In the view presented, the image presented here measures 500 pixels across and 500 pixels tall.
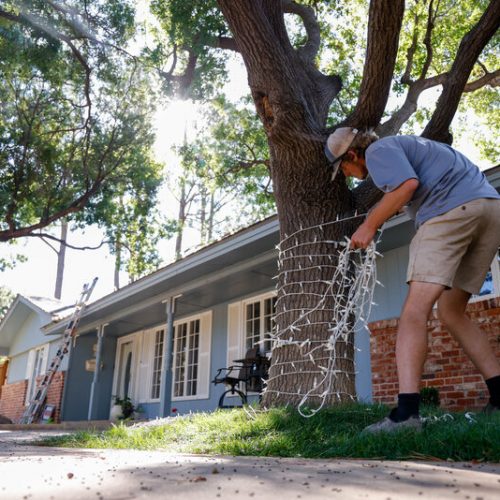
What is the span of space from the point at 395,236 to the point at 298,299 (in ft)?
10.5

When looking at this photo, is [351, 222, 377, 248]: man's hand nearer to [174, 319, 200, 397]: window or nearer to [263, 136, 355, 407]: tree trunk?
[263, 136, 355, 407]: tree trunk

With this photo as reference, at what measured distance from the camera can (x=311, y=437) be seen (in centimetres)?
284

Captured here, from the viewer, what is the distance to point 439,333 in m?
6.38

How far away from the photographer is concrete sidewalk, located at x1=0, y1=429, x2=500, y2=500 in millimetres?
1381

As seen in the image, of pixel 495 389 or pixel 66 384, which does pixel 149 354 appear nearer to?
pixel 66 384

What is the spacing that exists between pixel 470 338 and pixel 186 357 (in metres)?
9.08

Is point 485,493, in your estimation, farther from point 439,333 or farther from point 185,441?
point 439,333

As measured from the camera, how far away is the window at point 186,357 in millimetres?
11305

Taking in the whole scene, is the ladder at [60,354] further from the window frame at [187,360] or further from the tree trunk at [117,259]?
the window frame at [187,360]

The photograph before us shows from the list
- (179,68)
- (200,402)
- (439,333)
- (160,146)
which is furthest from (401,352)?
(160,146)

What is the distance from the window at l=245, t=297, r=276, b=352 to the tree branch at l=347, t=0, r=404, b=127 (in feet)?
18.1

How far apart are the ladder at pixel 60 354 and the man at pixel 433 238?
1046 centimetres

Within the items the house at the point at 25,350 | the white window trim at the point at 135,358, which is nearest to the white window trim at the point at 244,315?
the white window trim at the point at 135,358

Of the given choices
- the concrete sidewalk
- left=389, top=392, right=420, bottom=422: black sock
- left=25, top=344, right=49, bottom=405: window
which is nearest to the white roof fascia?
left=389, top=392, right=420, bottom=422: black sock
